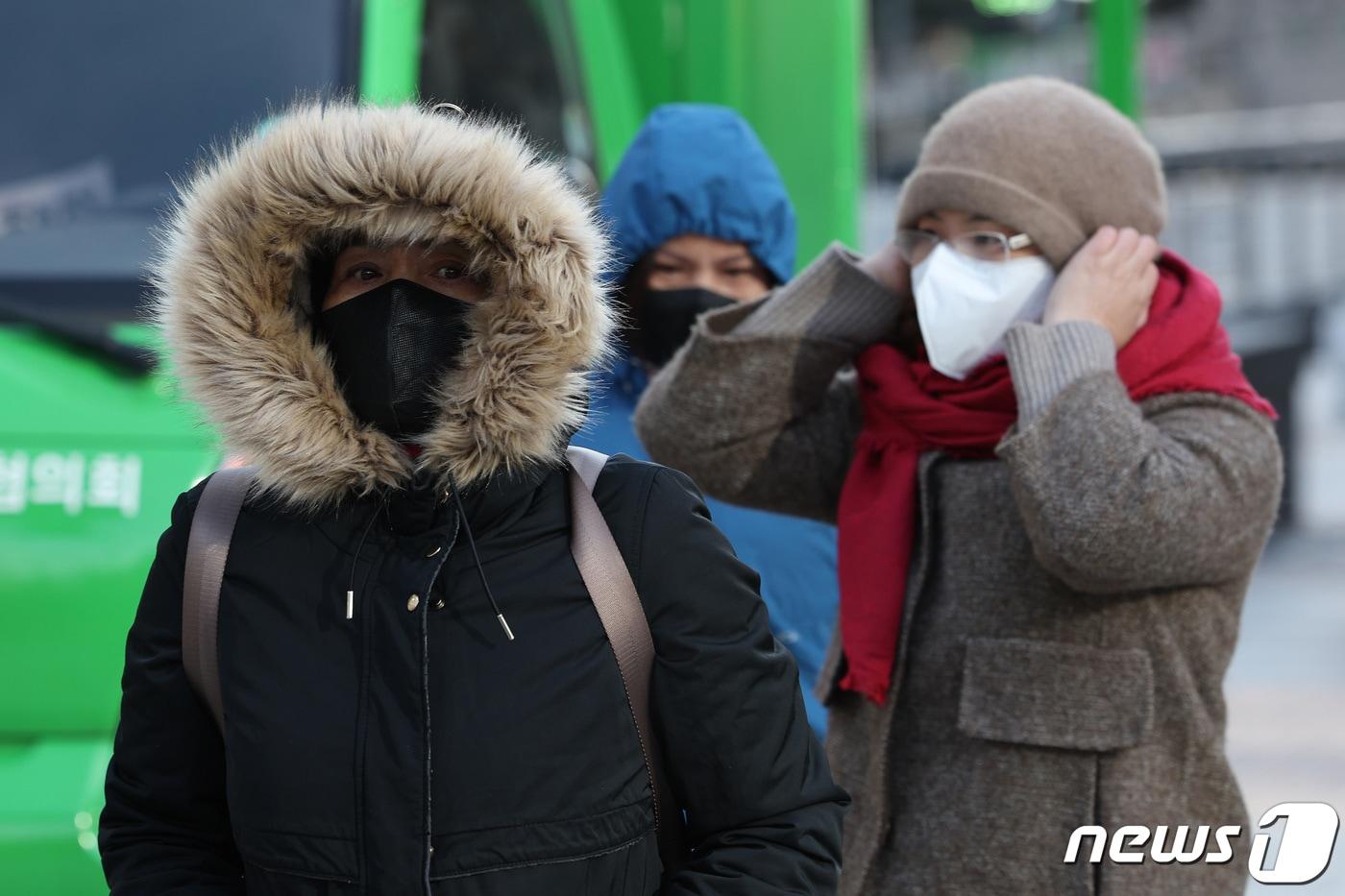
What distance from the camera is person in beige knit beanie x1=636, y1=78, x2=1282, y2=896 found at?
2.17 m

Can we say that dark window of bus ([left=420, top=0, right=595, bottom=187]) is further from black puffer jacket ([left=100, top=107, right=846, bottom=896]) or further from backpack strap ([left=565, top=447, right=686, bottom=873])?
backpack strap ([left=565, top=447, right=686, bottom=873])

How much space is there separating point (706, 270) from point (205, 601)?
154 cm

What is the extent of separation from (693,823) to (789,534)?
125cm

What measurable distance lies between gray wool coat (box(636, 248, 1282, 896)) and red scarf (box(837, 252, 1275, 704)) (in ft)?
0.09

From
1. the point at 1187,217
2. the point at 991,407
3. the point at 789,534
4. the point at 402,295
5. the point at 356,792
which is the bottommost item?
the point at 1187,217

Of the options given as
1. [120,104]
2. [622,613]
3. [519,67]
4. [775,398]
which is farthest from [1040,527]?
[519,67]

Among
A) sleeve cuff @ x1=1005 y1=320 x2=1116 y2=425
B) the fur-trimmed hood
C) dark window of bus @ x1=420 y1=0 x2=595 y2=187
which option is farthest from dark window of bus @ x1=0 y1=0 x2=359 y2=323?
sleeve cuff @ x1=1005 y1=320 x2=1116 y2=425

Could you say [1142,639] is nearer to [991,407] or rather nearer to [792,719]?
[991,407]

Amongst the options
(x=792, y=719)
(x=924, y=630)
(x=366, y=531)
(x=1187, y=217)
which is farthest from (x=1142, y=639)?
(x=1187, y=217)

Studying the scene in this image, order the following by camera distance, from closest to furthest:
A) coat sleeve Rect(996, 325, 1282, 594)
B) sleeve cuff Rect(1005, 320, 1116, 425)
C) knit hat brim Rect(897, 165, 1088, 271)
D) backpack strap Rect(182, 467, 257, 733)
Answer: backpack strap Rect(182, 467, 257, 733) < coat sleeve Rect(996, 325, 1282, 594) < sleeve cuff Rect(1005, 320, 1116, 425) < knit hat brim Rect(897, 165, 1088, 271)

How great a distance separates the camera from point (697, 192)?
3.01m

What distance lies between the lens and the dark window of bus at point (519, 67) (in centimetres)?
381

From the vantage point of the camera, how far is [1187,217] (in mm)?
14680

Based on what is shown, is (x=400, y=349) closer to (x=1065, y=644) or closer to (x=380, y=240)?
(x=380, y=240)
